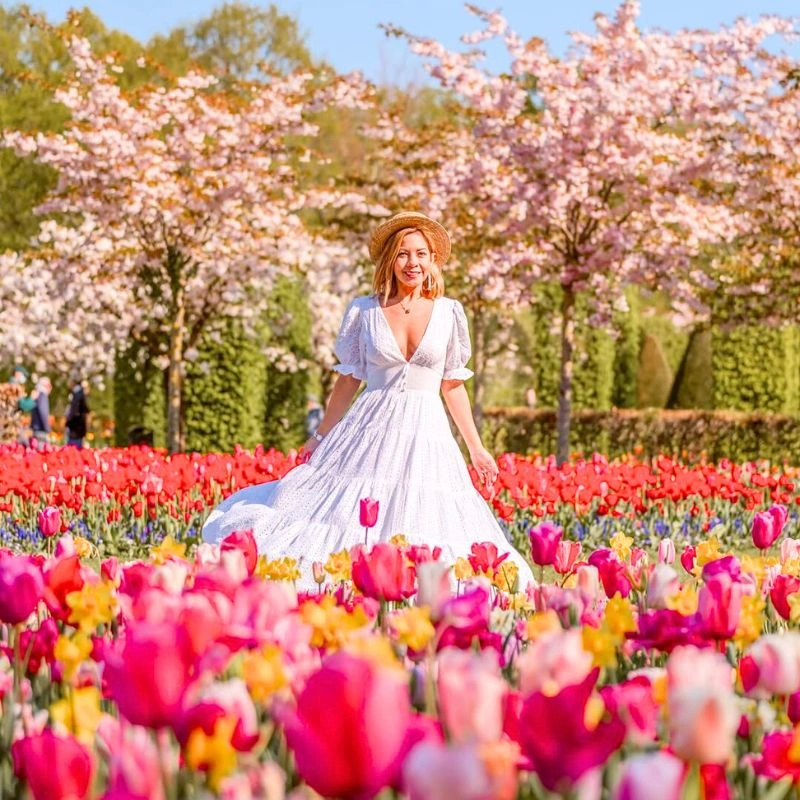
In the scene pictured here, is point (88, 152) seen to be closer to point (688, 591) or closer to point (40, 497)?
point (40, 497)

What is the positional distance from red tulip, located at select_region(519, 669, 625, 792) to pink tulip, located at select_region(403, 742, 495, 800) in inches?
9.5

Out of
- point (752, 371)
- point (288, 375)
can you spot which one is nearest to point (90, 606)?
point (288, 375)

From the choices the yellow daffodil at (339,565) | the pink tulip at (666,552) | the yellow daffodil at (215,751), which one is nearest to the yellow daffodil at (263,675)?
the yellow daffodil at (215,751)

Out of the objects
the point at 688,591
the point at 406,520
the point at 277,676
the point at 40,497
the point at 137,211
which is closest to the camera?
the point at 277,676

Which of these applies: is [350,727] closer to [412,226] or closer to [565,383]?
[412,226]

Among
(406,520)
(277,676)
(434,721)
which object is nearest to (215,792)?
(277,676)

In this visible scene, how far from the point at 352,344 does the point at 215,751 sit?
4.60 m

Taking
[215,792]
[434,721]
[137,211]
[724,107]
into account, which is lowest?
[215,792]

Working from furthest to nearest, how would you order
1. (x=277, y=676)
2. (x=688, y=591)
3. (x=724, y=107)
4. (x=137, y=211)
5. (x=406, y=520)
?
(x=724, y=107), (x=137, y=211), (x=406, y=520), (x=688, y=591), (x=277, y=676)

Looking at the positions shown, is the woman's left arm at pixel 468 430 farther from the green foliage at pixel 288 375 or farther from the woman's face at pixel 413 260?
the green foliage at pixel 288 375

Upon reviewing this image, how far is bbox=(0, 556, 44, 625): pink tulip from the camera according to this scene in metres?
2.44

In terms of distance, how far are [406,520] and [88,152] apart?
1033cm

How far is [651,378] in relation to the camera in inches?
1065

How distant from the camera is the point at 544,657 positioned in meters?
1.75
